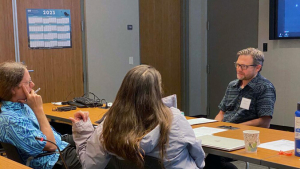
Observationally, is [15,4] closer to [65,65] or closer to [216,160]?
[65,65]

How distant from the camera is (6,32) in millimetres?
4805

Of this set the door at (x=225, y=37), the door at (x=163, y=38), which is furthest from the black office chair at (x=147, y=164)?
the door at (x=225, y=37)

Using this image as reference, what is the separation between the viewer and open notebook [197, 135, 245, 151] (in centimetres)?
224

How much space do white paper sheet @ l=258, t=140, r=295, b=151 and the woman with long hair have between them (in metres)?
0.52

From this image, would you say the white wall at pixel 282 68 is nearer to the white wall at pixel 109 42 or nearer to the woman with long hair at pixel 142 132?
the white wall at pixel 109 42

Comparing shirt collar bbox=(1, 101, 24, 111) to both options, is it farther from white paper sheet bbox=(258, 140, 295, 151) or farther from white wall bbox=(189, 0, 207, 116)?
white wall bbox=(189, 0, 207, 116)

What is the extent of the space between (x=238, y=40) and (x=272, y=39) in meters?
0.66

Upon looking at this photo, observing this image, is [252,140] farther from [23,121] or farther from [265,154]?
[23,121]

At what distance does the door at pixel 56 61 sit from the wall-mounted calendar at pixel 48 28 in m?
0.05

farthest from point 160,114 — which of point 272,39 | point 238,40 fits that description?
point 238,40

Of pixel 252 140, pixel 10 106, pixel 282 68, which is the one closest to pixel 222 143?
pixel 252 140

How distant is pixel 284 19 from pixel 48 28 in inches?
124

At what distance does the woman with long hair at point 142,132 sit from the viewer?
1815 mm

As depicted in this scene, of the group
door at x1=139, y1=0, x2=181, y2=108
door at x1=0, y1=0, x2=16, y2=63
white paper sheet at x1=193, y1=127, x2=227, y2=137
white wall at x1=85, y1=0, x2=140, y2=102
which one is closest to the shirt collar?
white paper sheet at x1=193, y1=127, x2=227, y2=137
